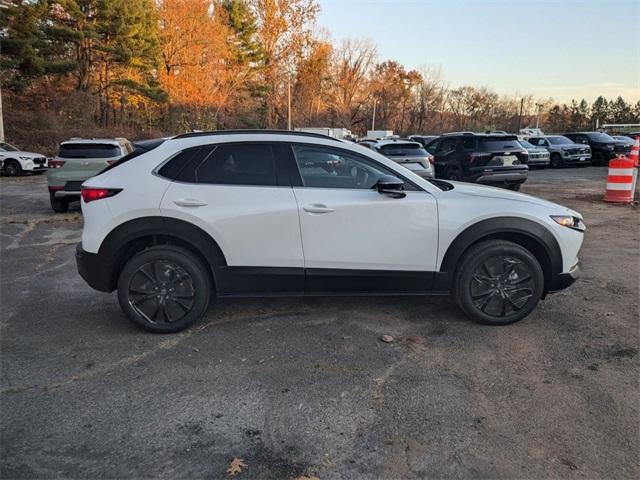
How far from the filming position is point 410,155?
1341 cm

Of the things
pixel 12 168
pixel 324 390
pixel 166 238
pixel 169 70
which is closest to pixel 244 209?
pixel 166 238

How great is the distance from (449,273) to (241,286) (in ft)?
5.97

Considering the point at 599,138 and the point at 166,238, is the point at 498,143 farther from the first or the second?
the point at 599,138

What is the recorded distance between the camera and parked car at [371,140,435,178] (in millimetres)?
13055

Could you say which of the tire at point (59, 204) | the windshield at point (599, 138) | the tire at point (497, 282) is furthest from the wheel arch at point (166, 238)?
the windshield at point (599, 138)

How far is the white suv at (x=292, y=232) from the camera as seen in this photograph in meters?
4.16

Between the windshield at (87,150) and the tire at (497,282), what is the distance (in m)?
9.34

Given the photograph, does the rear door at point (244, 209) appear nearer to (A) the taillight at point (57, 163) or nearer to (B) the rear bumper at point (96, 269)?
(B) the rear bumper at point (96, 269)

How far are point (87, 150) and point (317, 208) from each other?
8.87m

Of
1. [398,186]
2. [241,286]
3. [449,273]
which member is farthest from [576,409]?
[241,286]

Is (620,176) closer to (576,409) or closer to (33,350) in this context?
(576,409)

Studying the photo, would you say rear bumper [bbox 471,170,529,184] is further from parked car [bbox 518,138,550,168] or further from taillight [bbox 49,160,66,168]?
parked car [bbox 518,138,550,168]

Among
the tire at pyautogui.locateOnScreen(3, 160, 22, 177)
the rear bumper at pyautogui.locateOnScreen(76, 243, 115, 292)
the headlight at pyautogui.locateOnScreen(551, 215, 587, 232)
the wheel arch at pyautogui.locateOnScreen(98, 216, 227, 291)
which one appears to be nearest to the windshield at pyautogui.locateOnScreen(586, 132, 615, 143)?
the headlight at pyautogui.locateOnScreen(551, 215, 587, 232)

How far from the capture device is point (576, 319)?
463 centimetres
